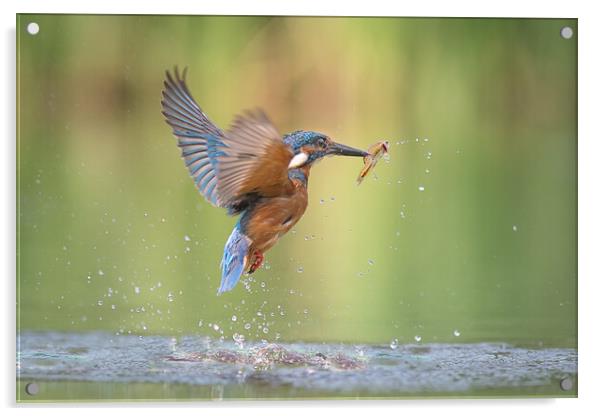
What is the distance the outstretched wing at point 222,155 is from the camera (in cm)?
408

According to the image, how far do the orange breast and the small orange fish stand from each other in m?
0.24

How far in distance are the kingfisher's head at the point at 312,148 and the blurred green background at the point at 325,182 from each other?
4 cm

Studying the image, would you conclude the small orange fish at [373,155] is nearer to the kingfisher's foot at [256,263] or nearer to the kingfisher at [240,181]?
the kingfisher at [240,181]

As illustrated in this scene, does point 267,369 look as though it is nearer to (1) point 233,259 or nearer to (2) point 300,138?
(1) point 233,259

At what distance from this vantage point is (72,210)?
14.0ft

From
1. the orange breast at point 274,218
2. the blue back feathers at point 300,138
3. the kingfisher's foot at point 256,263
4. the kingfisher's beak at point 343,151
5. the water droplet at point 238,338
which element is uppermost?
the blue back feathers at point 300,138

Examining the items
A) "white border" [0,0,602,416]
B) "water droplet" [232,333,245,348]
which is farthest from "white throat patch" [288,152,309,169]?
"water droplet" [232,333,245,348]

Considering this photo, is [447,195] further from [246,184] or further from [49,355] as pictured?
[49,355]

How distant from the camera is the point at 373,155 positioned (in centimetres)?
434

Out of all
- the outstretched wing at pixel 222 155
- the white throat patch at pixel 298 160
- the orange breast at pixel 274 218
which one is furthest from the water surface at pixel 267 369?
the white throat patch at pixel 298 160

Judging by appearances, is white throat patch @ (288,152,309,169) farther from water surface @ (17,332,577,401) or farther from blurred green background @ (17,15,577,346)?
water surface @ (17,332,577,401)

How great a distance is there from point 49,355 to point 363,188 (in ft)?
4.46
